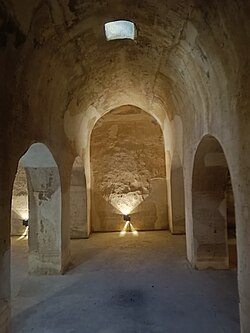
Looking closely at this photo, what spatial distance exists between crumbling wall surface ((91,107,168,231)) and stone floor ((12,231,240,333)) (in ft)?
9.69

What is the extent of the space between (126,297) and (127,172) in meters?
5.55

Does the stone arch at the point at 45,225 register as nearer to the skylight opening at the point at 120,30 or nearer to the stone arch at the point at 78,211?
the skylight opening at the point at 120,30

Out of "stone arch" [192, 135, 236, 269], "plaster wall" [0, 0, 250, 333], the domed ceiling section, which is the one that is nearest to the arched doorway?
"plaster wall" [0, 0, 250, 333]

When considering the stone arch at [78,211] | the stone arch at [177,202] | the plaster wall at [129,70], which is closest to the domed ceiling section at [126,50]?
the plaster wall at [129,70]

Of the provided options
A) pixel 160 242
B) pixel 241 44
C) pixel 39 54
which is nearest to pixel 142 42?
pixel 39 54

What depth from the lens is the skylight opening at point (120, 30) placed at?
405cm

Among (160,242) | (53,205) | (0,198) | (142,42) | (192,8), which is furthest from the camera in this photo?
(160,242)

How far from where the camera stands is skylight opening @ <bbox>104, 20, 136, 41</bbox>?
13.3 feet

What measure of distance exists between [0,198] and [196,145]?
10.0 ft

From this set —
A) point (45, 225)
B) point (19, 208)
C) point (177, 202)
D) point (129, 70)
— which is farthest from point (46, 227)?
point (19, 208)

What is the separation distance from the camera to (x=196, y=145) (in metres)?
4.77

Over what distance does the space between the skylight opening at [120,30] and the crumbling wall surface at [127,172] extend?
5.30m

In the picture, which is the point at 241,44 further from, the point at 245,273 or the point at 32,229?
the point at 32,229

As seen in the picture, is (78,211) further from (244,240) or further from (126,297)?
(244,240)
